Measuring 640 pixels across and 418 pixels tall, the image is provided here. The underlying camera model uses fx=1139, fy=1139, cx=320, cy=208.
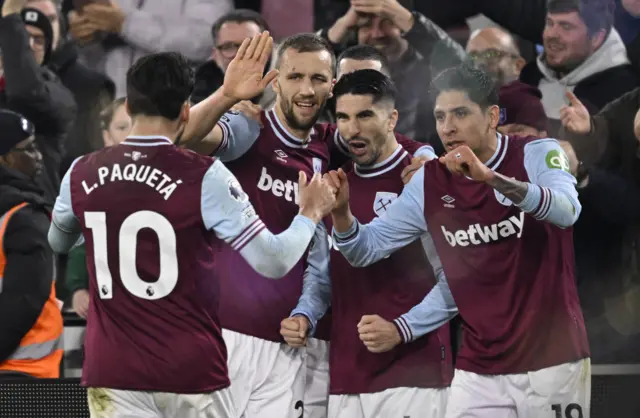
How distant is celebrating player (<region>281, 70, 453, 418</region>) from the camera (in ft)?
14.7

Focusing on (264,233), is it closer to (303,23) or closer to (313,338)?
(313,338)

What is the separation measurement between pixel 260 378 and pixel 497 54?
6.99 ft

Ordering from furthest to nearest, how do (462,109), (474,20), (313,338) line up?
(474,20) < (313,338) < (462,109)

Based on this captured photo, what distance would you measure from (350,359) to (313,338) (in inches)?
11.0

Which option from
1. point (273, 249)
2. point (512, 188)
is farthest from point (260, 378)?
point (512, 188)

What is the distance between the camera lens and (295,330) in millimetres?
4402

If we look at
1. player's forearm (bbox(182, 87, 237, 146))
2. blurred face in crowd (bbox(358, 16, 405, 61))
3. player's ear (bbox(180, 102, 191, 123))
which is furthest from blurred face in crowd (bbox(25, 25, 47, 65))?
player's ear (bbox(180, 102, 191, 123))

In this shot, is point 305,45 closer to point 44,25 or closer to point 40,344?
point 40,344

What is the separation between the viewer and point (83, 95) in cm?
611

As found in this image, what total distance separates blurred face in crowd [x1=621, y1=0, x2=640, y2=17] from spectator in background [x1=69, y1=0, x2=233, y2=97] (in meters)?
2.05

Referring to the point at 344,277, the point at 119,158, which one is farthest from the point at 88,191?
the point at 344,277

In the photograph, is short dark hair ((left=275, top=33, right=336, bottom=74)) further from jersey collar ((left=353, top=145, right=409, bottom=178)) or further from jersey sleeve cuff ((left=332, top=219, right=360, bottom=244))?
jersey sleeve cuff ((left=332, top=219, right=360, bottom=244))

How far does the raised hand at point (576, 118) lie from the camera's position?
17.1 ft

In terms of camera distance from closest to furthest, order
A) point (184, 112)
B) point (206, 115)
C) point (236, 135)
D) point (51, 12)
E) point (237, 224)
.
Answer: point (237, 224) < point (184, 112) < point (206, 115) < point (236, 135) < point (51, 12)
